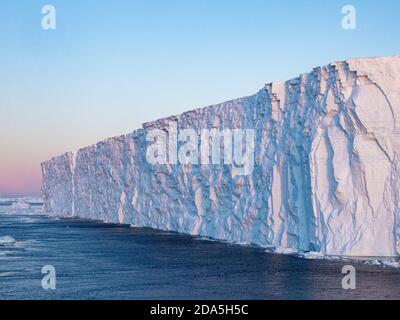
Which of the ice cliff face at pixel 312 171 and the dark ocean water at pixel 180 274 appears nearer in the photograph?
the dark ocean water at pixel 180 274

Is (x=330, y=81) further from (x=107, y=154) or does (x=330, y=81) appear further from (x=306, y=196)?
(x=107, y=154)

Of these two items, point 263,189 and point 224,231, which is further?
point 224,231

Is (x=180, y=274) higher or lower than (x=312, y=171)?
lower
